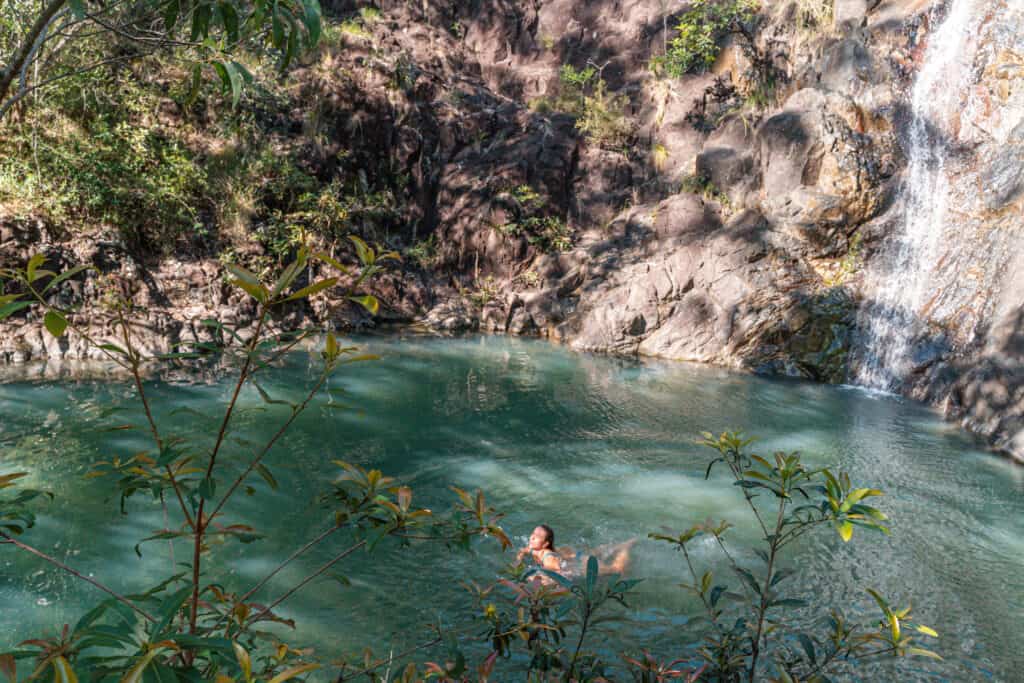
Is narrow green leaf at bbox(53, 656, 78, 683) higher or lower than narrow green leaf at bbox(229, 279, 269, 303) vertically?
lower

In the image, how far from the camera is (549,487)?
18.3 feet

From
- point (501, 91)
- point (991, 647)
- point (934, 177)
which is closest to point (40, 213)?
point (991, 647)

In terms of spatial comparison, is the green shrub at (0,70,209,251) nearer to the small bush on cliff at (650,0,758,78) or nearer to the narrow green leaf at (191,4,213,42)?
the narrow green leaf at (191,4,213,42)

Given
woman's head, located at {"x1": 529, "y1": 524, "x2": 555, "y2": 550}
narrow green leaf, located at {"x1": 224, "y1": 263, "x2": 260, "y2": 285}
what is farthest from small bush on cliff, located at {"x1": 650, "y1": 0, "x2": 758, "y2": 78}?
narrow green leaf, located at {"x1": 224, "y1": 263, "x2": 260, "y2": 285}

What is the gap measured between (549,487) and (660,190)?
11.4 meters

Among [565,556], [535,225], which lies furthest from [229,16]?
[535,225]

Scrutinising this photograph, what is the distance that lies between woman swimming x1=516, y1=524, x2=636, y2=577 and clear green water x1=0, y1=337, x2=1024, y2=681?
0.55 ft

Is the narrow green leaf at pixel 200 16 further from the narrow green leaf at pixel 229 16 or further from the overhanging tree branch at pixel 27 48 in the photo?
the overhanging tree branch at pixel 27 48

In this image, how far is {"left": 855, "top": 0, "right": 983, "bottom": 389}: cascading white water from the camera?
9.77 metres

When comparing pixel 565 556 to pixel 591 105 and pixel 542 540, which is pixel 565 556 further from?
pixel 591 105

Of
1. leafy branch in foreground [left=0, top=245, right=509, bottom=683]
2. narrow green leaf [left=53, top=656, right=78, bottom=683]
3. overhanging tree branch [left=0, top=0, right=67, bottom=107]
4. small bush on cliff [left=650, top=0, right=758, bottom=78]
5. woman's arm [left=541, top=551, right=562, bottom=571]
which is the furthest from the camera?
small bush on cliff [left=650, top=0, right=758, bottom=78]

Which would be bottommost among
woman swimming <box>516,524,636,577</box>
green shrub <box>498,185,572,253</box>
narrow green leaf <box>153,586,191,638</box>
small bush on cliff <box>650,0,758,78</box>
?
woman swimming <box>516,524,636,577</box>

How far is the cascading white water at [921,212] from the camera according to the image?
977 cm

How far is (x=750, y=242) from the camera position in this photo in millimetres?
11758
